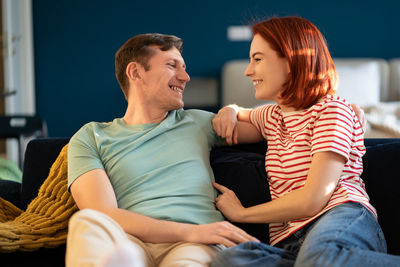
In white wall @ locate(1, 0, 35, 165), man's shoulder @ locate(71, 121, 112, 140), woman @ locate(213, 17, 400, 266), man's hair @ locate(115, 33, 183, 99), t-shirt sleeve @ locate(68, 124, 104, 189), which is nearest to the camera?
woman @ locate(213, 17, 400, 266)

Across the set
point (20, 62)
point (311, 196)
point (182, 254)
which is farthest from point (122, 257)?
point (20, 62)

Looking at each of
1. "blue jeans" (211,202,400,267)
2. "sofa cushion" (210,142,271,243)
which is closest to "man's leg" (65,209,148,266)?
"blue jeans" (211,202,400,267)

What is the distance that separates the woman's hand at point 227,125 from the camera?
1693 mm

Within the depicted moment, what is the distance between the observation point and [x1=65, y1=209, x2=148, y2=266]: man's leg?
3.75 feet

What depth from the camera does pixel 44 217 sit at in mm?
1615

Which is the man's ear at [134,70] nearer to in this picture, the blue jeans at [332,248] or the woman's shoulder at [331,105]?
the woman's shoulder at [331,105]

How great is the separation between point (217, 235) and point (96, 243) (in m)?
0.36

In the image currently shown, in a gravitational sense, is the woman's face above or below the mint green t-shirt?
above

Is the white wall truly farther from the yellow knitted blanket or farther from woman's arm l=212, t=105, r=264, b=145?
woman's arm l=212, t=105, r=264, b=145

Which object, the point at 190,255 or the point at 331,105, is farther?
the point at 331,105

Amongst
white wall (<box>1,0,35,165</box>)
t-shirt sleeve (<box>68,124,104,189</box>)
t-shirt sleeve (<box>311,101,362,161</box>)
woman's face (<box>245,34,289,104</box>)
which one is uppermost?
woman's face (<box>245,34,289,104</box>)

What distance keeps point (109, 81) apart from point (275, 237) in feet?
11.0

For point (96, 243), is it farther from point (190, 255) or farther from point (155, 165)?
point (155, 165)

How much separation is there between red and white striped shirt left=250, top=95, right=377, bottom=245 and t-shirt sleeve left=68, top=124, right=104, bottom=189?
0.53 m
